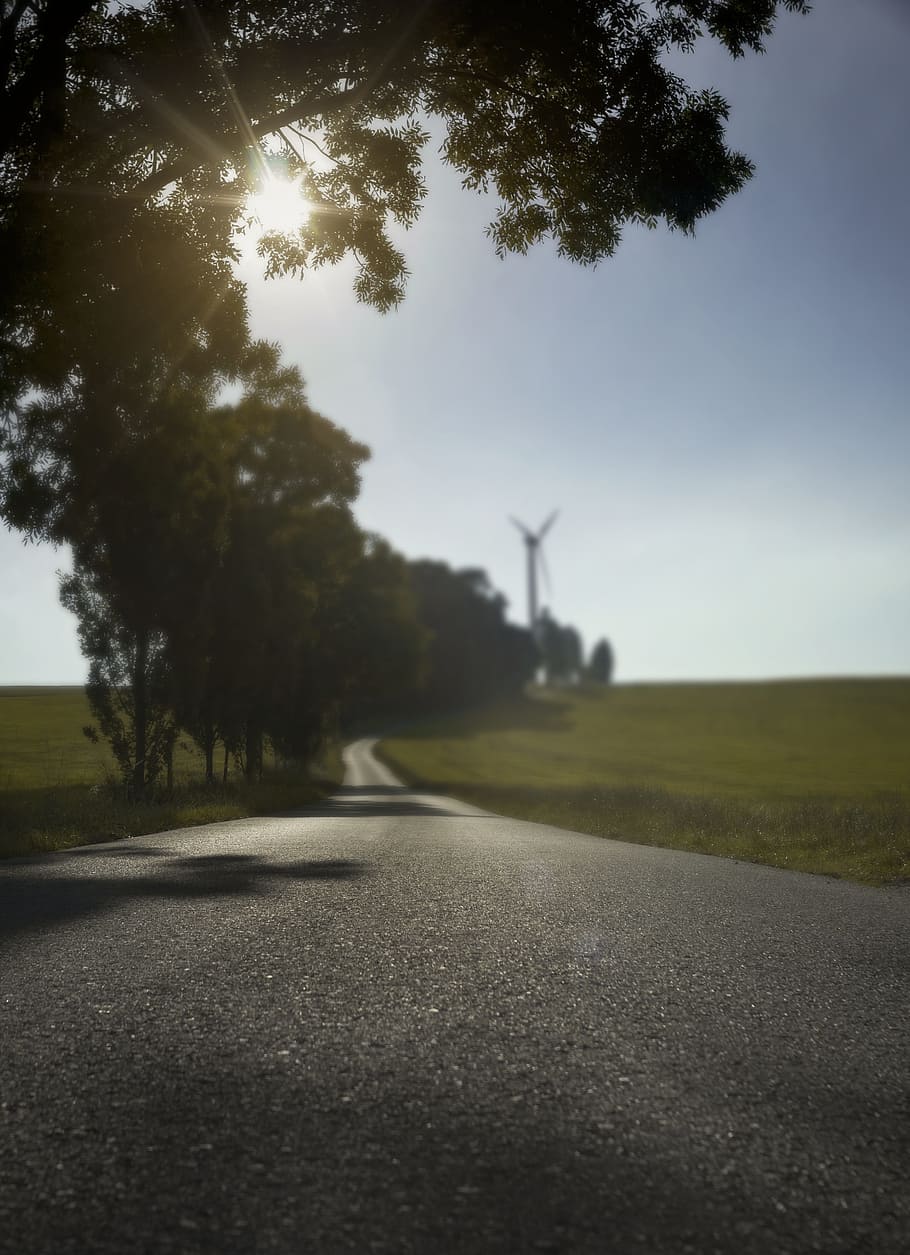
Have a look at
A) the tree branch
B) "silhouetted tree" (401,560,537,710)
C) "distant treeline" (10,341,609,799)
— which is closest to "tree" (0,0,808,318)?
the tree branch

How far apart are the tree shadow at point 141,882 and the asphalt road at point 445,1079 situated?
0.11m

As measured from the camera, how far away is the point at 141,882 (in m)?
7.91

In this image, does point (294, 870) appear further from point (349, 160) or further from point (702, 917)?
point (349, 160)

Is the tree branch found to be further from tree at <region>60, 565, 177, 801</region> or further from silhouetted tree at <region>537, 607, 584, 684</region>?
silhouetted tree at <region>537, 607, 584, 684</region>

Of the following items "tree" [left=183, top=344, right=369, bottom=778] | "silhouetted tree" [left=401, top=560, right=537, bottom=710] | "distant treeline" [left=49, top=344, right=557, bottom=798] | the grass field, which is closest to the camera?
the grass field

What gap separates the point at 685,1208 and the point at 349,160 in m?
12.9

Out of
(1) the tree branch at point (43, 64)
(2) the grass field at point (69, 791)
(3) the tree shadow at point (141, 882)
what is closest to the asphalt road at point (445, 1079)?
(3) the tree shadow at point (141, 882)

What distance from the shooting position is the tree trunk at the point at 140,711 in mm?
21797

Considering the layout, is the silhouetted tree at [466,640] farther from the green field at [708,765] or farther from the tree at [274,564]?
the tree at [274,564]

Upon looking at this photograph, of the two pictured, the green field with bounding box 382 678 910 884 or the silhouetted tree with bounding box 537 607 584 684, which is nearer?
the green field with bounding box 382 678 910 884

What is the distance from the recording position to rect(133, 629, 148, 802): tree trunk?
21797 millimetres

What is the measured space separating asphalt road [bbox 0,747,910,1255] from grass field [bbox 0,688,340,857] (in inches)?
277

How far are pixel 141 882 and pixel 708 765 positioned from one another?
151 feet

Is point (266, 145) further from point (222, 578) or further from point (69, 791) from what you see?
point (222, 578)
